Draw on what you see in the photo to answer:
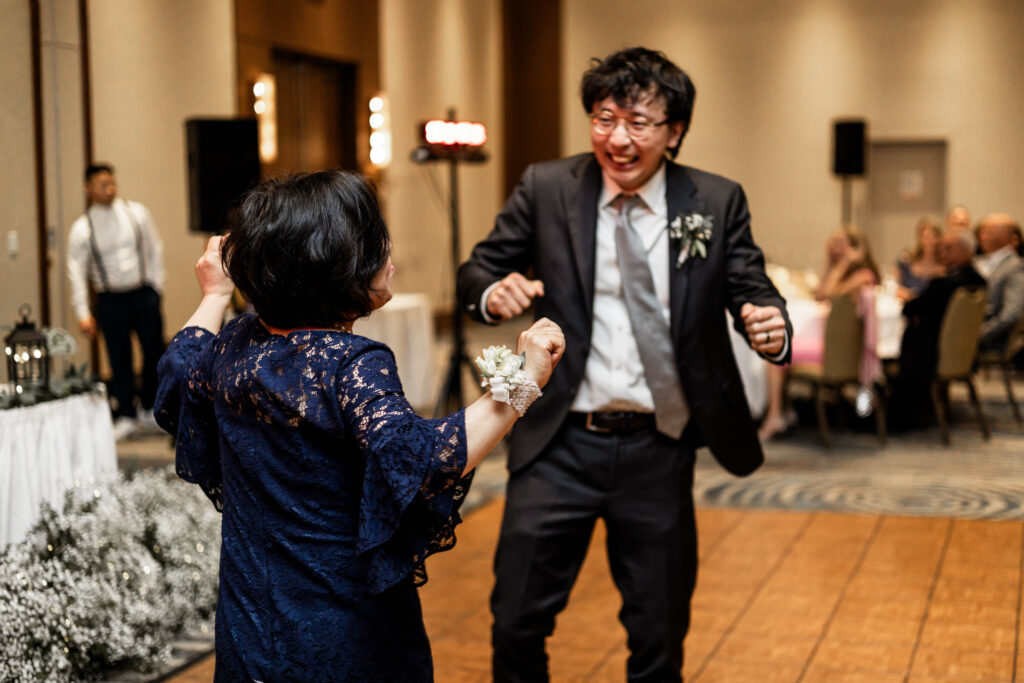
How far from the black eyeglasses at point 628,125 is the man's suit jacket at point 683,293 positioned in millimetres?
149

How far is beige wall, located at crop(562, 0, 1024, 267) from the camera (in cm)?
1224

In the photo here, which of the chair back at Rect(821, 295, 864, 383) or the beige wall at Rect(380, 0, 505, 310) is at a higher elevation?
the beige wall at Rect(380, 0, 505, 310)

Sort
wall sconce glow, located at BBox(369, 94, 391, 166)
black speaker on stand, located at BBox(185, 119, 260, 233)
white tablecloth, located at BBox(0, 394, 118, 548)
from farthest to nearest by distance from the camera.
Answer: wall sconce glow, located at BBox(369, 94, 391, 166) < black speaker on stand, located at BBox(185, 119, 260, 233) < white tablecloth, located at BBox(0, 394, 118, 548)

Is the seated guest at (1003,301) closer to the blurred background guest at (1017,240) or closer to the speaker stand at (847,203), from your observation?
the blurred background guest at (1017,240)

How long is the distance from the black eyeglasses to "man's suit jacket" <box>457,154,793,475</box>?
0.49 ft

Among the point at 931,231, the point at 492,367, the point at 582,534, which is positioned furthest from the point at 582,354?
the point at 931,231

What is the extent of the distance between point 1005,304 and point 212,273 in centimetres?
673

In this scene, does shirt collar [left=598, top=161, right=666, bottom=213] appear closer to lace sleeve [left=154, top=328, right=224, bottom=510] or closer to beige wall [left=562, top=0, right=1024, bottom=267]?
lace sleeve [left=154, top=328, right=224, bottom=510]

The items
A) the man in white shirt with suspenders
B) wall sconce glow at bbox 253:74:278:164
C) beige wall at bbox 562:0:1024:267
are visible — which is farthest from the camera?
beige wall at bbox 562:0:1024:267

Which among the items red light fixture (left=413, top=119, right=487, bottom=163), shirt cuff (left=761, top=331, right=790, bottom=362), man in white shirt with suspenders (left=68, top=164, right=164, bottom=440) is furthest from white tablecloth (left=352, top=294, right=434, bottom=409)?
shirt cuff (left=761, top=331, right=790, bottom=362)

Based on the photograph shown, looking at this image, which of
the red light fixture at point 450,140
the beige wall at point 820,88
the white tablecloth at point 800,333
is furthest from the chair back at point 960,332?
the beige wall at point 820,88

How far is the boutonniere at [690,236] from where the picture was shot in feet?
8.20

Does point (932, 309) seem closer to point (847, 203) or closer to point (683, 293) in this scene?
point (683, 293)

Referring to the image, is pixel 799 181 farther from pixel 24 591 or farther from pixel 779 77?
pixel 24 591
